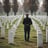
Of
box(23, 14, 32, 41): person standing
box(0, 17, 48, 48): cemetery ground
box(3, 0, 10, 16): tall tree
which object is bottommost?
box(0, 17, 48, 48): cemetery ground

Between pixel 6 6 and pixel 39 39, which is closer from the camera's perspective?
pixel 39 39

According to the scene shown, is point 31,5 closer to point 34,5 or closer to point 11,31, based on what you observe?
point 34,5

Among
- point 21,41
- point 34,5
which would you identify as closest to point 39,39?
point 21,41

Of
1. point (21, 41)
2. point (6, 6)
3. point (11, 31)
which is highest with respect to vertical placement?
point (6, 6)

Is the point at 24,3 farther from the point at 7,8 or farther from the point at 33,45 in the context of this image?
the point at 33,45

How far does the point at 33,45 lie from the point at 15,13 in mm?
844

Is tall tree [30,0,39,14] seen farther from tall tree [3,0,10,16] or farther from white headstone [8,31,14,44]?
white headstone [8,31,14,44]

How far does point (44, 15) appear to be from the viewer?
4.14 meters

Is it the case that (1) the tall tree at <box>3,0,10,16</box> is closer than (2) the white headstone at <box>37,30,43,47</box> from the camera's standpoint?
No

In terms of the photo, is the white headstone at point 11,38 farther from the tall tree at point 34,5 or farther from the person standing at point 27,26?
the tall tree at point 34,5

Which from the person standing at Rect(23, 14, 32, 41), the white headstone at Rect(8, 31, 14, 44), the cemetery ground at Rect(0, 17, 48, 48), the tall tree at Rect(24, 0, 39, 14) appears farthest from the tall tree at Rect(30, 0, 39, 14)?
the white headstone at Rect(8, 31, 14, 44)

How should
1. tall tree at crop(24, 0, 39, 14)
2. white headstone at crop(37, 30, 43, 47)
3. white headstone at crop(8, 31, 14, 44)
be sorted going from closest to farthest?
white headstone at crop(37, 30, 43, 47), white headstone at crop(8, 31, 14, 44), tall tree at crop(24, 0, 39, 14)

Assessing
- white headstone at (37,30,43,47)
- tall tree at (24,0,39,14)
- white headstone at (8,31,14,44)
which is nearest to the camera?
white headstone at (37,30,43,47)

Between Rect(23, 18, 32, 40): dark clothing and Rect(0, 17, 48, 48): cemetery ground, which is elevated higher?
Rect(23, 18, 32, 40): dark clothing
